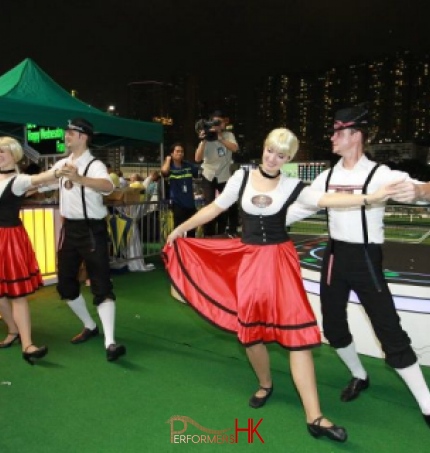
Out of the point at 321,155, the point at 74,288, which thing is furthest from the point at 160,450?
the point at 321,155

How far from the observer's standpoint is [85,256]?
13.6ft

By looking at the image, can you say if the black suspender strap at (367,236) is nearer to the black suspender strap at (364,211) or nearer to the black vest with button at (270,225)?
the black suspender strap at (364,211)

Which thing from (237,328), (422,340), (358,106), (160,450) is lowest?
(160,450)

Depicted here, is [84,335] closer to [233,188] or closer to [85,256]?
[85,256]

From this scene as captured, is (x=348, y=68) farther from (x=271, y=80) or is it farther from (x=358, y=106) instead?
(x=358, y=106)

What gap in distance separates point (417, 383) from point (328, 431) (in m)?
0.63

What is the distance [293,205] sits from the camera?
304cm

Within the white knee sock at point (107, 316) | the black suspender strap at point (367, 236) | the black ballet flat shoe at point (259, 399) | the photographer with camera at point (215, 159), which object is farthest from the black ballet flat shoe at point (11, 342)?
the black suspender strap at point (367, 236)

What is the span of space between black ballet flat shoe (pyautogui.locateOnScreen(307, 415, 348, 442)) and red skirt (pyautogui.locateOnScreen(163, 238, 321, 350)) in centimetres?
45

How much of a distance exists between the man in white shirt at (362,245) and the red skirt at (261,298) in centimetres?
33

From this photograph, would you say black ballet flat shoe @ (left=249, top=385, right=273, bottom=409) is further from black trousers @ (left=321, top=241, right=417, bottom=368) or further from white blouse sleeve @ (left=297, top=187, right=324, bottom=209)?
white blouse sleeve @ (left=297, top=187, right=324, bottom=209)

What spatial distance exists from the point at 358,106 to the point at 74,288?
9.16 ft

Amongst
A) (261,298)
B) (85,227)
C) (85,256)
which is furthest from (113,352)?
(261,298)

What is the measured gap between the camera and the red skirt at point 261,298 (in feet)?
9.29
